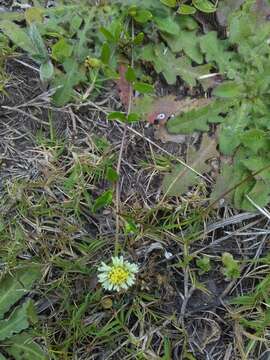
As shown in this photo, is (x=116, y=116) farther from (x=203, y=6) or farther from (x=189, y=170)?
(x=203, y=6)

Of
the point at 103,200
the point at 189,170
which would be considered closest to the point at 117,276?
the point at 103,200

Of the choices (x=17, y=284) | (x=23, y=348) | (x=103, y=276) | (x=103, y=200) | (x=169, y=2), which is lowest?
(x=23, y=348)

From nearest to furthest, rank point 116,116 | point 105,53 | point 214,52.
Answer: point 116,116 → point 105,53 → point 214,52

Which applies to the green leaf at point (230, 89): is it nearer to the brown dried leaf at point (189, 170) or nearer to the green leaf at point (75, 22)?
the brown dried leaf at point (189, 170)

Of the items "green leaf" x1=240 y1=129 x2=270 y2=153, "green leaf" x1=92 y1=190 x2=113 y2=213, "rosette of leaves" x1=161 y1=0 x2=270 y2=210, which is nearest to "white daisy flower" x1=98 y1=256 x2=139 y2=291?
"green leaf" x1=92 y1=190 x2=113 y2=213

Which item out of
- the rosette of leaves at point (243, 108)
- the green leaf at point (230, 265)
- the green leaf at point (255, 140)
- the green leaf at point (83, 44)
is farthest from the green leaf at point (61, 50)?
the green leaf at point (230, 265)
